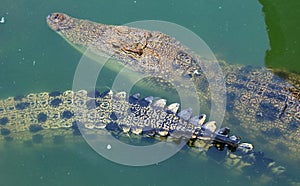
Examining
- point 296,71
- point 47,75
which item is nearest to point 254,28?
point 296,71

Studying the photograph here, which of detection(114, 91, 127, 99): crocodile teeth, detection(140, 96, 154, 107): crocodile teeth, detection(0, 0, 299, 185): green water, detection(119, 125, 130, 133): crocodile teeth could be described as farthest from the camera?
detection(114, 91, 127, 99): crocodile teeth

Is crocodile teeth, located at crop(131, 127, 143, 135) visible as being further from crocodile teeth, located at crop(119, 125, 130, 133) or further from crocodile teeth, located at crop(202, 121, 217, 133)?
crocodile teeth, located at crop(202, 121, 217, 133)

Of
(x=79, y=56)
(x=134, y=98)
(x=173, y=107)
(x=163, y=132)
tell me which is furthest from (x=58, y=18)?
(x=163, y=132)

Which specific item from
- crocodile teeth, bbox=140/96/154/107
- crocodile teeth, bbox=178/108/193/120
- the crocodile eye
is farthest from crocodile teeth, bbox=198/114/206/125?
the crocodile eye

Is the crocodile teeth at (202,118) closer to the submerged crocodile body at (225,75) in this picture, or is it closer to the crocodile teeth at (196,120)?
the crocodile teeth at (196,120)

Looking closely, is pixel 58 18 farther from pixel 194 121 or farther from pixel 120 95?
pixel 194 121

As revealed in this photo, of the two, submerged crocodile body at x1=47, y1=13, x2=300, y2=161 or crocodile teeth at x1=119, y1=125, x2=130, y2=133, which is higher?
submerged crocodile body at x1=47, y1=13, x2=300, y2=161
